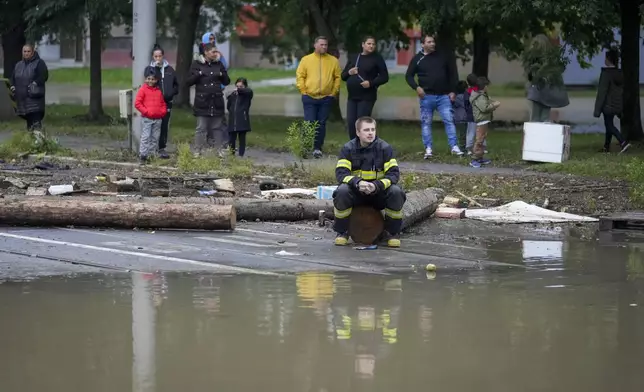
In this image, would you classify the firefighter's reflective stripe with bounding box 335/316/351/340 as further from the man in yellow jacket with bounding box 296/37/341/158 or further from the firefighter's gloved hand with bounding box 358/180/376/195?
the man in yellow jacket with bounding box 296/37/341/158

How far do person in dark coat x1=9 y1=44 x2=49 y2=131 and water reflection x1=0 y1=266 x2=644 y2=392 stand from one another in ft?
34.8

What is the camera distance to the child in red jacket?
16516 millimetres

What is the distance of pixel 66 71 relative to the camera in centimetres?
5634

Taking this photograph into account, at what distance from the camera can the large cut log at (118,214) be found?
35.8 feet

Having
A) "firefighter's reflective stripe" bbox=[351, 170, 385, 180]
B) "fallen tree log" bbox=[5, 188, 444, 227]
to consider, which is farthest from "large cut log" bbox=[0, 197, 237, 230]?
"firefighter's reflective stripe" bbox=[351, 170, 385, 180]

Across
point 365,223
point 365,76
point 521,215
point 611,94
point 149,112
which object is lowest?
point 521,215

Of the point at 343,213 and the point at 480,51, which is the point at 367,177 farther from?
the point at 480,51

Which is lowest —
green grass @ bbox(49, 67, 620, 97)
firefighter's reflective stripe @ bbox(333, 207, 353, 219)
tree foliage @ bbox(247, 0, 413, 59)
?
firefighter's reflective stripe @ bbox(333, 207, 353, 219)

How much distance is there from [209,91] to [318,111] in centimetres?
177

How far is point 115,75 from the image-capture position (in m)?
53.6

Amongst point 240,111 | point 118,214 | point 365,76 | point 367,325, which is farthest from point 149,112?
point 367,325

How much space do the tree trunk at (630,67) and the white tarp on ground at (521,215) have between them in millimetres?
7904

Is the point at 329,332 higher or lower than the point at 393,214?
lower

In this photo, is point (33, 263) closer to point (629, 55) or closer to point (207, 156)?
point (207, 156)
